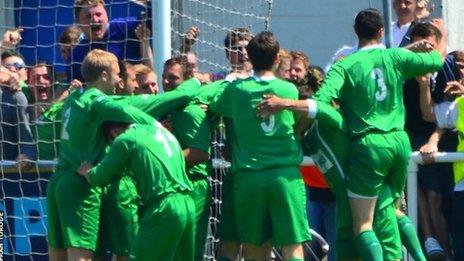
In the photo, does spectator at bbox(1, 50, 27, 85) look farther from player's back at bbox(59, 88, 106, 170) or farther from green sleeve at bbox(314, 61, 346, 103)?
green sleeve at bbox(314, 61, 346, 103)

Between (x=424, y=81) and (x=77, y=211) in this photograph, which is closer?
(x=77, y=211)

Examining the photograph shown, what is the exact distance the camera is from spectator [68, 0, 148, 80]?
1108 cm

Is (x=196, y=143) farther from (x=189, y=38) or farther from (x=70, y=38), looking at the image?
(x=70, y=38)

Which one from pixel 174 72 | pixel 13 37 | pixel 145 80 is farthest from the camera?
pixel 13 37

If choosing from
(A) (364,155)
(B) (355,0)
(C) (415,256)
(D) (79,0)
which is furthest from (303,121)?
(B) (355,0)

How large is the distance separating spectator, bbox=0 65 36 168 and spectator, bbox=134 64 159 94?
4.57 ft

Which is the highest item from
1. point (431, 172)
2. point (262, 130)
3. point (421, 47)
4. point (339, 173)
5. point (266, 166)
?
point (421, 47)

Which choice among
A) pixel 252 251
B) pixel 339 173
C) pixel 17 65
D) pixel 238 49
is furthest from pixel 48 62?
pixel 339 173

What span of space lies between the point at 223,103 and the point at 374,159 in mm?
1049

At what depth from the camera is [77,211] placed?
9.81m

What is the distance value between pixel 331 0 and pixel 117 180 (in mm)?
5344

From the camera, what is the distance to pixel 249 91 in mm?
9570

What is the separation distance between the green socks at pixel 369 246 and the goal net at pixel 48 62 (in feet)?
4.48

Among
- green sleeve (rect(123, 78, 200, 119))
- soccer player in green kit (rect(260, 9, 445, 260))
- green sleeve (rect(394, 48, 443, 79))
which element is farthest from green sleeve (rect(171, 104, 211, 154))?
green sleeve (rect(394, 48, 443, 79))
